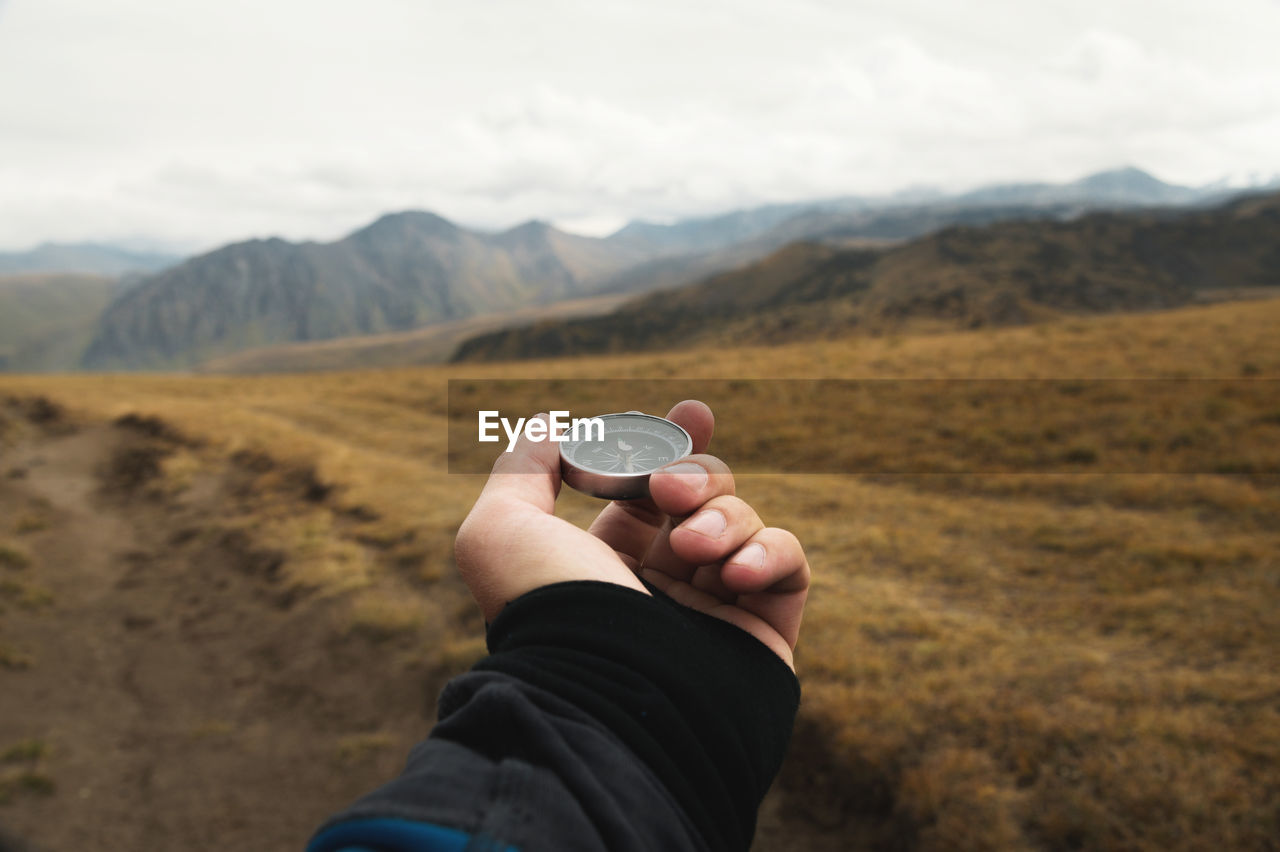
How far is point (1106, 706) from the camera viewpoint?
252 inches

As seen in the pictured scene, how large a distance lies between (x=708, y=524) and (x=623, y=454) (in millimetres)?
871

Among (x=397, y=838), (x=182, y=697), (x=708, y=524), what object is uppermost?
(x=708, y=524)

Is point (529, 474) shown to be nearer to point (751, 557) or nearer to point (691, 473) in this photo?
point (691, 473)

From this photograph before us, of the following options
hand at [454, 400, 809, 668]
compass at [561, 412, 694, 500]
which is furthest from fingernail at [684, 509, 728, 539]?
compass at [561, 412, 694, 500]

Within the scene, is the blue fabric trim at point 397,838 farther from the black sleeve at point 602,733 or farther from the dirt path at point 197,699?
the dirt path at point 197,699

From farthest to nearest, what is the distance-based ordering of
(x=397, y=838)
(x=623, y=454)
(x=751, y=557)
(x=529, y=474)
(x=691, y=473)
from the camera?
(x=623, y=454), (x=529, y=474), (x=691, y=473), (x=751, y=557), (x=397, y=838)

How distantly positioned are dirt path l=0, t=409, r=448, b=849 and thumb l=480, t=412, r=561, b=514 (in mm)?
6255

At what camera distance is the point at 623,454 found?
10.8ft

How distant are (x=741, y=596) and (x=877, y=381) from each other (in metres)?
21.2

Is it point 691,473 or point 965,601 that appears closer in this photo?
point 691,473

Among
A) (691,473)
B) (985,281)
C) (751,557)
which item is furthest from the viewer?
(985,281)

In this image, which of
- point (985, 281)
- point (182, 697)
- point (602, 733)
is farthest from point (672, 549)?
point (985, 281)

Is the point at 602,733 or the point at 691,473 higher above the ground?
the point at 691,473

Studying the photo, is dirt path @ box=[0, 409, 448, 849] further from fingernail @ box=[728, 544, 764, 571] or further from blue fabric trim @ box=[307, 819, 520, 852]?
blue fabric trim @ box=[307, 819, 520, 852]
